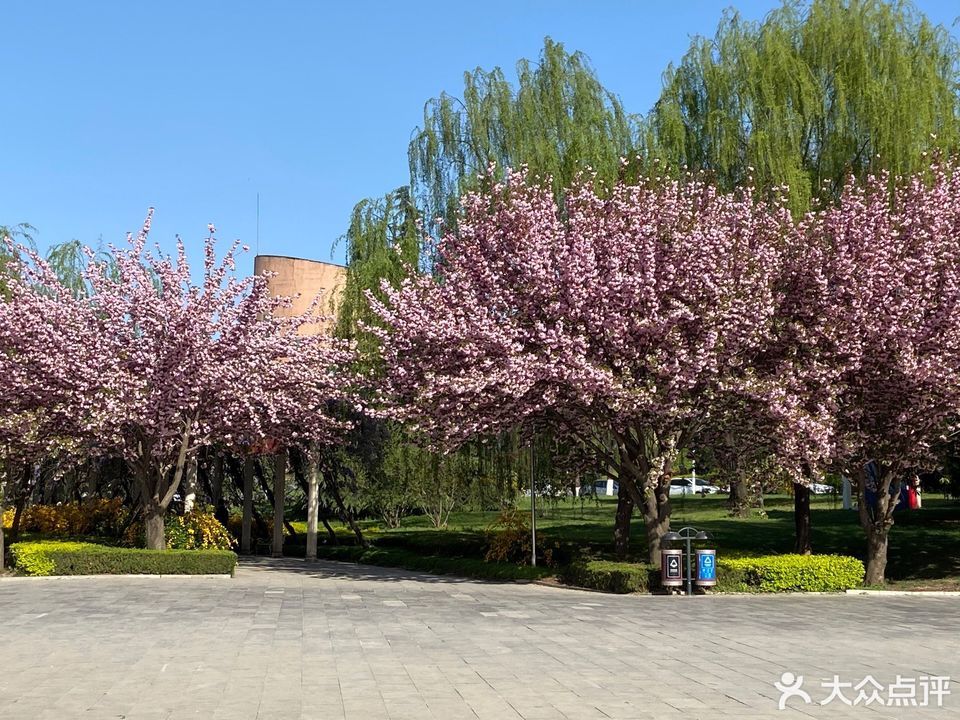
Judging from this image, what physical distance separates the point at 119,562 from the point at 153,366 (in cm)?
456

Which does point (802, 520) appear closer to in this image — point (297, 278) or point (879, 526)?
point (879, 526)

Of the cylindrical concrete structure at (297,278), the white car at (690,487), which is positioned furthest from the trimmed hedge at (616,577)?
the white car at (690,487)

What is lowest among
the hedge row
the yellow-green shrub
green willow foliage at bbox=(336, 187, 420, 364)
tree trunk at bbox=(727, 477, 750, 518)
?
the hedge row

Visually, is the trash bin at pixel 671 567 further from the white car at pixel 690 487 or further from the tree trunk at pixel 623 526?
the white car at pixel 690 487

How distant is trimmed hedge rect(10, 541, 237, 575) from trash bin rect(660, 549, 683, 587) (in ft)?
33.2

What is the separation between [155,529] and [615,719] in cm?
1931

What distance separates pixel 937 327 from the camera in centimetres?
2158

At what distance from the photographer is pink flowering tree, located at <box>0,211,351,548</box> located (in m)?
24.2

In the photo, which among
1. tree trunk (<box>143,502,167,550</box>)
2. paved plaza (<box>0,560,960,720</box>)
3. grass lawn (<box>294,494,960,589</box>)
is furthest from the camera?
tree trunk (<box>143,502,167,550</box>)

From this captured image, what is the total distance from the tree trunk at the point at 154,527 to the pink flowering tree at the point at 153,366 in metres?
0.03

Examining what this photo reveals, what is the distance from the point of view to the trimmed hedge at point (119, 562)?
24.4 metres

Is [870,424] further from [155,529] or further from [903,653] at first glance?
[155,529]

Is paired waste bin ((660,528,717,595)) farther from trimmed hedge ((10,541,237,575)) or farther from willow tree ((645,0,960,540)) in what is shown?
trimmed hedge ((10,541,237,575))

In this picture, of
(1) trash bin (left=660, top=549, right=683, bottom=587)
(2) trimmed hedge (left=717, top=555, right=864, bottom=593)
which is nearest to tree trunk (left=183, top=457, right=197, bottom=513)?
(1) trash bin (left=660, top=549, right=683, bottom=587)
